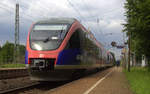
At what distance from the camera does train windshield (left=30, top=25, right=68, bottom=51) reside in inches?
474

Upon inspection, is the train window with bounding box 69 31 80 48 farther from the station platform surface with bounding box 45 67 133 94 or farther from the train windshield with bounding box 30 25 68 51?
the station platform surface with bounding box 45 67 133 94

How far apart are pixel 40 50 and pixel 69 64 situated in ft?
5.91

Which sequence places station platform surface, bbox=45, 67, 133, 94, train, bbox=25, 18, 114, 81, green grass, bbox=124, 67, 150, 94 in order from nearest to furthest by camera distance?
green grass, bbox=124, 67, 150, 94 → station platform surface, bbox=45, 67, 133, 94 → train, bbox=25, 18, 114, 81

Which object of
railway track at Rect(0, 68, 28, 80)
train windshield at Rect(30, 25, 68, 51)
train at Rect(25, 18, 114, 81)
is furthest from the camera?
railway track at Rect(0, 68, 28, 80)

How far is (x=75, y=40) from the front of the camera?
13297 millimetres

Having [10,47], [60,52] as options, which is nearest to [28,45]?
[60,52]

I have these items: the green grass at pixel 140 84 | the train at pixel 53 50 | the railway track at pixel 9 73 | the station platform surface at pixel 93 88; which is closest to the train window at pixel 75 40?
the train at pixel 53 50

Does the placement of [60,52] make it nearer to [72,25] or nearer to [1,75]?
[72,25]

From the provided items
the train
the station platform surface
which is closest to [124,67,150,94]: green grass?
the station platform surface

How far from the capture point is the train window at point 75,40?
12.9 meters

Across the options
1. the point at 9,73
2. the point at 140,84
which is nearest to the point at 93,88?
the point at 140,84

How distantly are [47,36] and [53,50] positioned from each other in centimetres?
108

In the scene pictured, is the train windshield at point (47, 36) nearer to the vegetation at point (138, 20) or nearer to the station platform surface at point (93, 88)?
the station platform surface at point (93, 88)

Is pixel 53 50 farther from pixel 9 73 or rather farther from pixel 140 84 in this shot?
pixel 9 73
